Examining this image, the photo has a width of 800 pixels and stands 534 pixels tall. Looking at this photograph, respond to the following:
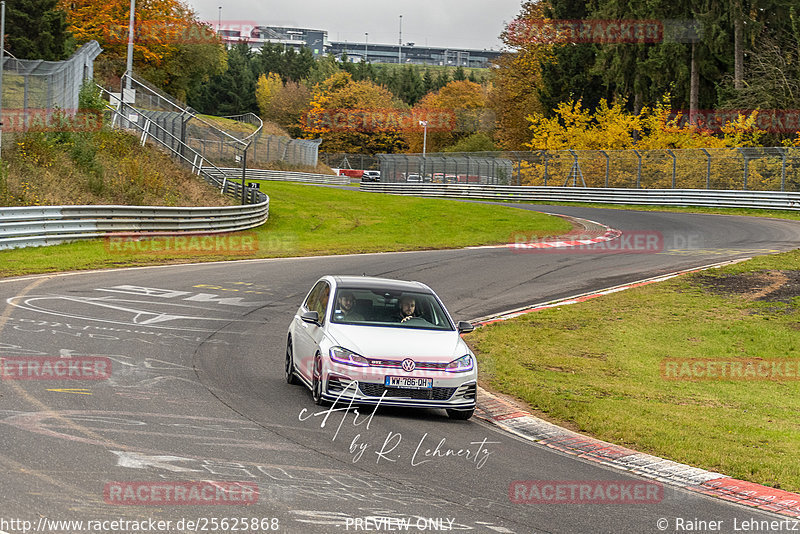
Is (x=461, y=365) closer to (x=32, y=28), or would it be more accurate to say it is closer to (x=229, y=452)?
(x=229, y=452)

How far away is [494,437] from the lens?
967 centimetres

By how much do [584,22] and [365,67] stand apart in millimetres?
98103

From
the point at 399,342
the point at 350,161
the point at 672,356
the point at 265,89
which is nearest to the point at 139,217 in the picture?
the point at 672,356

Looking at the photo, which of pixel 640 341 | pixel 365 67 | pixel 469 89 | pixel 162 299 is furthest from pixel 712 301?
pixel 365 67

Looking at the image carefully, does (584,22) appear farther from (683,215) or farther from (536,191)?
(683,215)

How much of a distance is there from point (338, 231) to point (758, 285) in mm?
20187

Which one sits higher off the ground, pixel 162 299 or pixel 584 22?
pixel 584 22

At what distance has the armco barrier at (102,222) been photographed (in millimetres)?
24094

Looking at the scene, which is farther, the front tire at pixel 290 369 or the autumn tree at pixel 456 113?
the autumn tree at pixel 456 113

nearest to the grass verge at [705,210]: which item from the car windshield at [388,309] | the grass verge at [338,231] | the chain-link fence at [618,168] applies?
the chain-link fence at [618,168]

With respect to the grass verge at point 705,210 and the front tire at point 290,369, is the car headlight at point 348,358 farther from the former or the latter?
the grass verge at point 705,210

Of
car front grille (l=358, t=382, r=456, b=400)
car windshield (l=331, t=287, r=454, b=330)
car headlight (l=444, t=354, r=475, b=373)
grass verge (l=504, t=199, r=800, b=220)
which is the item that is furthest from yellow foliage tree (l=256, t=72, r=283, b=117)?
car front grille (l=358, t=382, r=456, b=400)

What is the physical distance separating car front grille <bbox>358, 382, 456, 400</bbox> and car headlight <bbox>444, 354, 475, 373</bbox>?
22 centimetres
